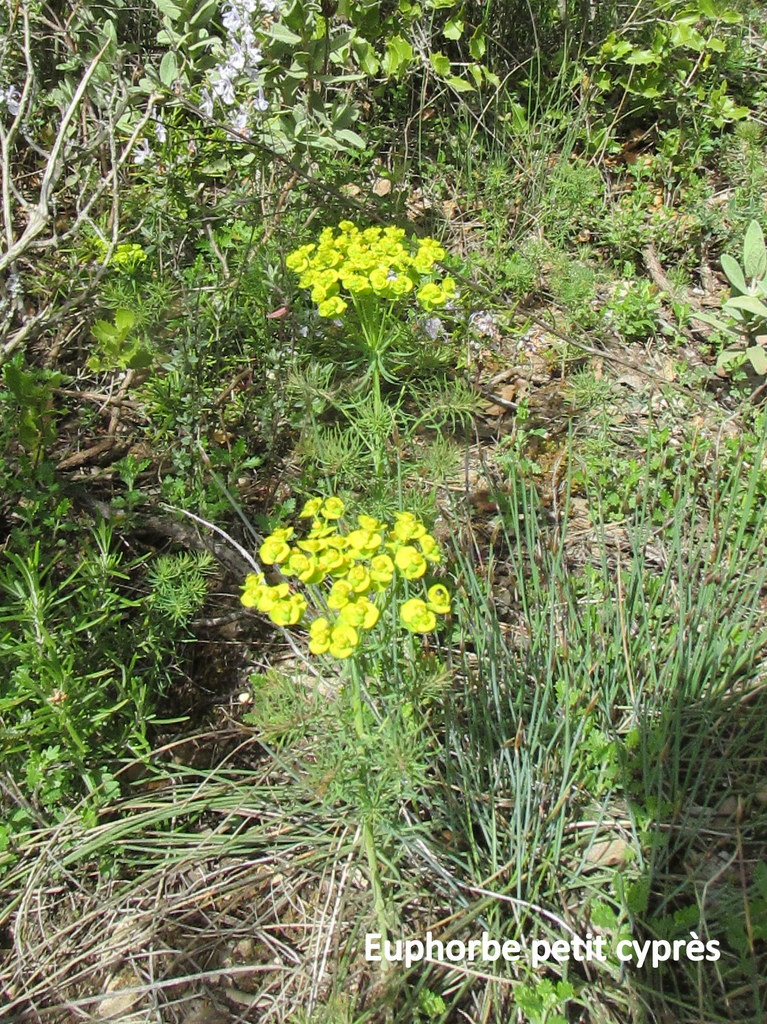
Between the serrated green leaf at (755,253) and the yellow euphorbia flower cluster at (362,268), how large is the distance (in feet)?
4.59

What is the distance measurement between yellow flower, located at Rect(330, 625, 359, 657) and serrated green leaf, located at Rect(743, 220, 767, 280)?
2.12 m

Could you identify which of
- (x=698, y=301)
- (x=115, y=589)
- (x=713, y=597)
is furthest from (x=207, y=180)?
(x=713, y=597)

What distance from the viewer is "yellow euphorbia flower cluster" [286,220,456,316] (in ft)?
A: 5.21

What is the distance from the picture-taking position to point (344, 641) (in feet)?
3.70

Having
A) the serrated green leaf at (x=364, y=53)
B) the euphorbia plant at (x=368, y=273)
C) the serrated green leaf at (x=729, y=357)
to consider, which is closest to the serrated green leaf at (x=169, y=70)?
the serrated green leaf at (x=364, y=53)

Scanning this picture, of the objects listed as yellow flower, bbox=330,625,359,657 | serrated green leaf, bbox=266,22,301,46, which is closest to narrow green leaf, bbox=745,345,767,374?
serrated green leaf, bbox=266,22,301,46

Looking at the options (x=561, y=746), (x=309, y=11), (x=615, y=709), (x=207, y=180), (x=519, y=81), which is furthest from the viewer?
(x=519, y=81)

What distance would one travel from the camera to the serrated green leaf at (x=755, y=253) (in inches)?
101

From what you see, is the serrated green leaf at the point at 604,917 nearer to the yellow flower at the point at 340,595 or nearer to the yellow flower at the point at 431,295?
the yellow flower at the point at 340,595

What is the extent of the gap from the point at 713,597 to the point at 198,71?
1.99 metres

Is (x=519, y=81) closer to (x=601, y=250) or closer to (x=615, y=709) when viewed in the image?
(x=601, y=250)

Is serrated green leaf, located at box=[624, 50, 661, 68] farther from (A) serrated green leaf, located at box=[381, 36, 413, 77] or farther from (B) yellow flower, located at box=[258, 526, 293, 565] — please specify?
(B) yellow flower, located at box=[258, 526, 293, 565]

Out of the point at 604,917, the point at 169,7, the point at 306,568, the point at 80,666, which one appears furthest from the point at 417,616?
the point at 169,7

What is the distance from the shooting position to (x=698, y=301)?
3.06 m
